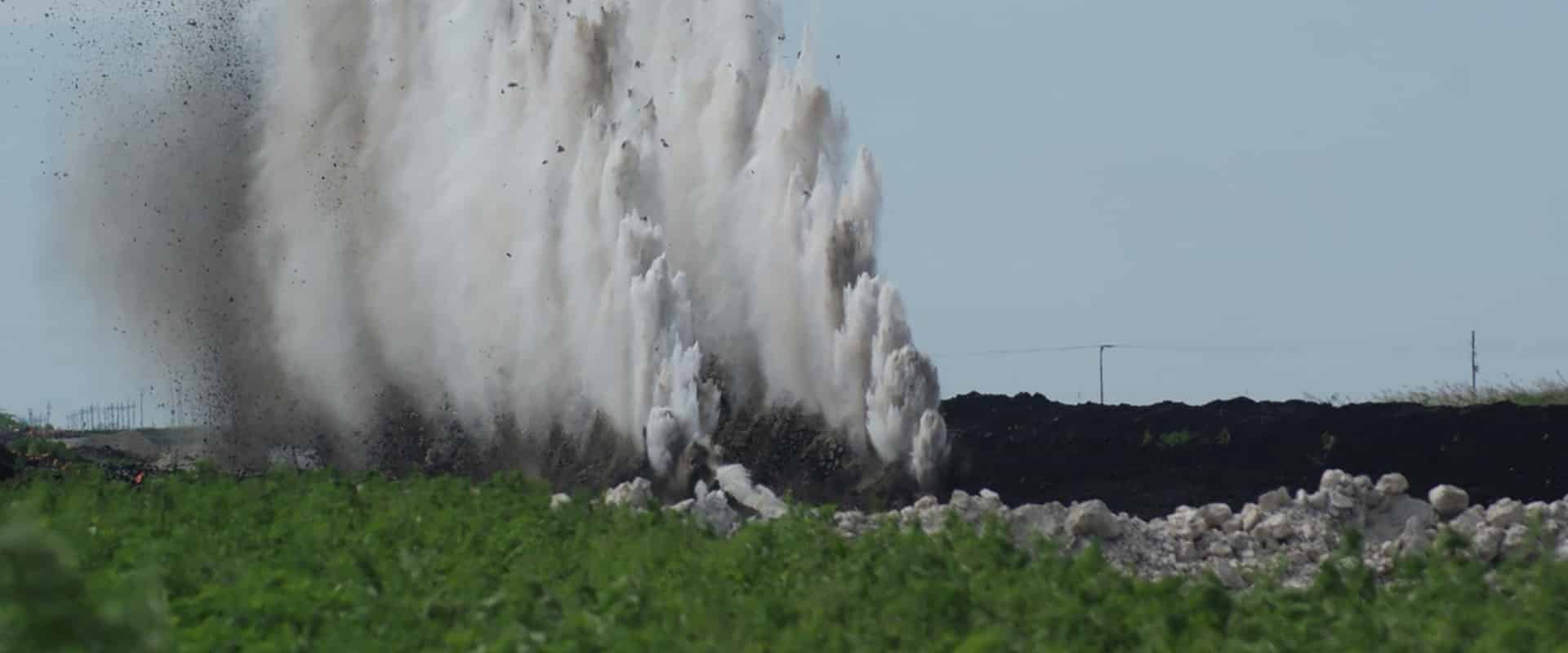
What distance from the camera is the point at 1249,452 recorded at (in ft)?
76.3

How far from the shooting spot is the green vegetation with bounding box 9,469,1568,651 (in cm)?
859

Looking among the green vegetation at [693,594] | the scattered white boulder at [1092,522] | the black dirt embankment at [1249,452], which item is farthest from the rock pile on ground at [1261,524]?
the green vegetation at [693,594]

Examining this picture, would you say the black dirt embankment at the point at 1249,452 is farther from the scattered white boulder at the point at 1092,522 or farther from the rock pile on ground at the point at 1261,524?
the scattered white boulder at the point at 1092,522

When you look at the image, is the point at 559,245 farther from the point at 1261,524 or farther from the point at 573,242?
the point at 1261,524

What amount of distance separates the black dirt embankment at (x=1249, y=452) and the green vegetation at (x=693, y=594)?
6.94 metres

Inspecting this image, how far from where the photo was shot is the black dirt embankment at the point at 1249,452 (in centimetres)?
2081

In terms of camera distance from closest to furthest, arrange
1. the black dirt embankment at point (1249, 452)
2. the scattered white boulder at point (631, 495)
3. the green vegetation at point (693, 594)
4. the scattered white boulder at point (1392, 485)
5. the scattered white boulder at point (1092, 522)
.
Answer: the green vegetation at point (693, 594)
the scattered white boulder at point (1092, 522)
the scattered white boulder at point (631, 495)
the scattered white boulder at point (1392, 485)
the black dirt embankment at point (1249, 452)

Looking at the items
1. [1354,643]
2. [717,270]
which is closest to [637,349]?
[717,270]

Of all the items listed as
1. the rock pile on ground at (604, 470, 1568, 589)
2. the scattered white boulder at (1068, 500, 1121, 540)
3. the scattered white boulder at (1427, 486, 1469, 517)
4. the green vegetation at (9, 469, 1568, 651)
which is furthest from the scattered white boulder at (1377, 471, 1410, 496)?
the green vegetation at (9, 469, 1568, 651)

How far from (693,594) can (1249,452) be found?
1400 centimetres

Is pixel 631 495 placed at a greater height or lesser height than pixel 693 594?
greater

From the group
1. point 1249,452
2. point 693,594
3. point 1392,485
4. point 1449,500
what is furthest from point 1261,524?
point 693,594

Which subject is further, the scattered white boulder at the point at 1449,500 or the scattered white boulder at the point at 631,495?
the scattered white boulder at the point at 1449,500

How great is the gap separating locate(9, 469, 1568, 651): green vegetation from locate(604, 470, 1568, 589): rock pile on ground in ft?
7.01
